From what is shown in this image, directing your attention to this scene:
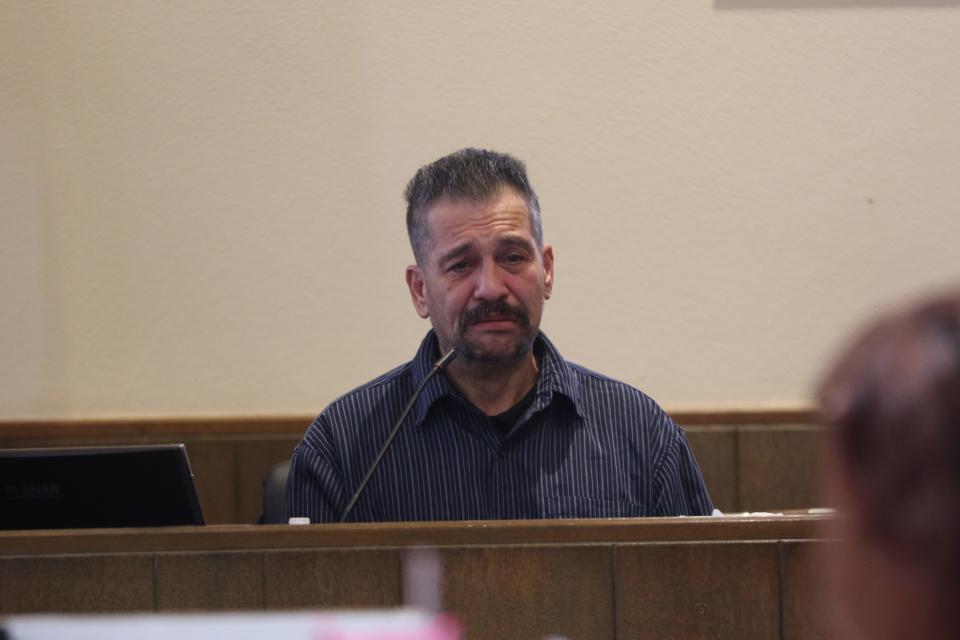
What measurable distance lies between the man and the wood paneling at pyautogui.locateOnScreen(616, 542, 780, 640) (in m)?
0.53

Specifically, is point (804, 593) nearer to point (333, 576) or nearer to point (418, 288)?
point (333, 576)

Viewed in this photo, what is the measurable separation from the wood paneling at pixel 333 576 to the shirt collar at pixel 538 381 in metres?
0.63

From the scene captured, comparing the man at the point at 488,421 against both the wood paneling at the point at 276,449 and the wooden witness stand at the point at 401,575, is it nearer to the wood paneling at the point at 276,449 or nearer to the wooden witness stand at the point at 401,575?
the wooden witness stand at the point at 401,575

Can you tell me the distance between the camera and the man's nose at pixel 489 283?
76.1 inches

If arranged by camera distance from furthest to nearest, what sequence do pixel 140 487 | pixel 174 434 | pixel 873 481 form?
pixel 174 434 → pixel 140 487 → pixel 873 481

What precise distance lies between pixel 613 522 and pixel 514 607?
0.15m

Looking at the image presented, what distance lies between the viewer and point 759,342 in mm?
2770

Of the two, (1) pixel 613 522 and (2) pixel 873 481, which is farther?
(1) pixel 613 522

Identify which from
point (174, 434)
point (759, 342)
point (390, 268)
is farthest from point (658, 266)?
point (174, 434)

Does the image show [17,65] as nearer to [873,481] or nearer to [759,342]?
[759,342]

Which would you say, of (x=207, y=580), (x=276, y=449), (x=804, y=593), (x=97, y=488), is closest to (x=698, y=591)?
(x=804, y=593)

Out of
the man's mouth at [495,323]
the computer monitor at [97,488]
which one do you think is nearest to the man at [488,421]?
the man's mouth at [495,323]

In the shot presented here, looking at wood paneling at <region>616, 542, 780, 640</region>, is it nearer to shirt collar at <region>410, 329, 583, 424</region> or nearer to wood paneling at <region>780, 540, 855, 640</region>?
wood paneling at <region>780, 540, 855, 640</region>

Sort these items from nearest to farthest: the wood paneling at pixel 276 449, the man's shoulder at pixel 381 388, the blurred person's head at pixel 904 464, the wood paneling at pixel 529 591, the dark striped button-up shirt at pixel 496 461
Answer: the blurred person's head at pixel 904 464
the wood paneling at pixel 529 591
the dark striped button-up shirt at pixel 496 461
the man's shoulder at pixel 381 388
the wood paneling at pixel 276 449
